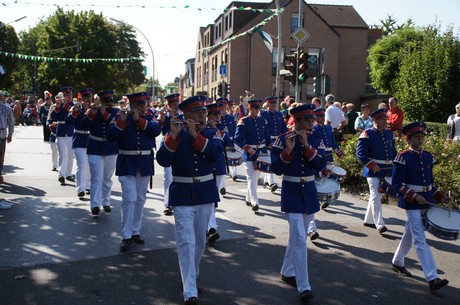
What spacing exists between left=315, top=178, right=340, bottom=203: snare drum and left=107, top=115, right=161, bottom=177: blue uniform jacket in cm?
241

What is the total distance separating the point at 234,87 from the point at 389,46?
14.7 meters

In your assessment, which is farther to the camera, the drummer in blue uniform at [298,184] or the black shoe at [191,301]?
the drummer in blue uniform at [298,184]

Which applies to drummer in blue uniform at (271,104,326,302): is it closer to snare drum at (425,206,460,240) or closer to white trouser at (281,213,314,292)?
white trouser at (281,213,314,292)

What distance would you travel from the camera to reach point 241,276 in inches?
245

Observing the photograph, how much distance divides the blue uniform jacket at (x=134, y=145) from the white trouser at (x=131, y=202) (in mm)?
114

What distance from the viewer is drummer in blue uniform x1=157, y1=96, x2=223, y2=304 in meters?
5.35

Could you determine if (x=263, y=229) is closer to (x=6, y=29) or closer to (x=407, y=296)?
(x=407, y=296)

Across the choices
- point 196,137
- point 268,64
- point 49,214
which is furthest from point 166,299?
point 268,64

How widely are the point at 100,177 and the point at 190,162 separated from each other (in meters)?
4.40

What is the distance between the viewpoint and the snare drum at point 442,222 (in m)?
5.83

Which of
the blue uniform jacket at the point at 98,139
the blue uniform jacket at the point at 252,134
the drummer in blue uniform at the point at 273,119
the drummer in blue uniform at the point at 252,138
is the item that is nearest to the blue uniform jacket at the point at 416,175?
the drummer in blue uniform at the point at 252,138

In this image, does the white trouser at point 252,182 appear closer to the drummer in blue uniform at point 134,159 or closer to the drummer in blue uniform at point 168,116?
the drummer in blue uniform at point 168,116

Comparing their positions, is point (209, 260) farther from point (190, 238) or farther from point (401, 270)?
point (401, 270)

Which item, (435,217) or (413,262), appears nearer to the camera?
(435,217)
